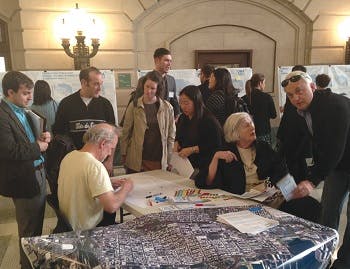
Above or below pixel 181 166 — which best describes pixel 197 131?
above

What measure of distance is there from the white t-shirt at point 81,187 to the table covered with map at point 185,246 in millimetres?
251

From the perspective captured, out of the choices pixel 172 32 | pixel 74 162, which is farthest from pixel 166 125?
pixel 172 32

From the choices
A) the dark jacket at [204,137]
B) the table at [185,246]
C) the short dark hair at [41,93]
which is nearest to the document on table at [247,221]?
the table at [185,246]

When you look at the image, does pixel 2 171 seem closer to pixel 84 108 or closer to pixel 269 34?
pixel 84 108

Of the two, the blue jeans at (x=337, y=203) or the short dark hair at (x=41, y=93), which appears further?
the short dark hair at (x=41, y=93)

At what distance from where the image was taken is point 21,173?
6.56 feet

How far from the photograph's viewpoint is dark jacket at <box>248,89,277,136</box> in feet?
13.6

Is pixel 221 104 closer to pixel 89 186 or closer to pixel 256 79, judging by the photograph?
pixel 256 79

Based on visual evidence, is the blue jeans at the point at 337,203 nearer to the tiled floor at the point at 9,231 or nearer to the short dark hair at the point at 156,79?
the tiled floor at the point at 9,231

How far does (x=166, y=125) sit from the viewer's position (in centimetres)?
279

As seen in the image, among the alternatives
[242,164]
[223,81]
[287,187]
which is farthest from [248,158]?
[223,81]

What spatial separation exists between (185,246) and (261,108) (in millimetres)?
3110

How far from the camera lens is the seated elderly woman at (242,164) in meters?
2.15

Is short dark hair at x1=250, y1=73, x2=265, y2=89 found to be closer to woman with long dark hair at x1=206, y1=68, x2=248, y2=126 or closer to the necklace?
woman with long dark hair at x1=206, y1=68, x2=248, y2=126
